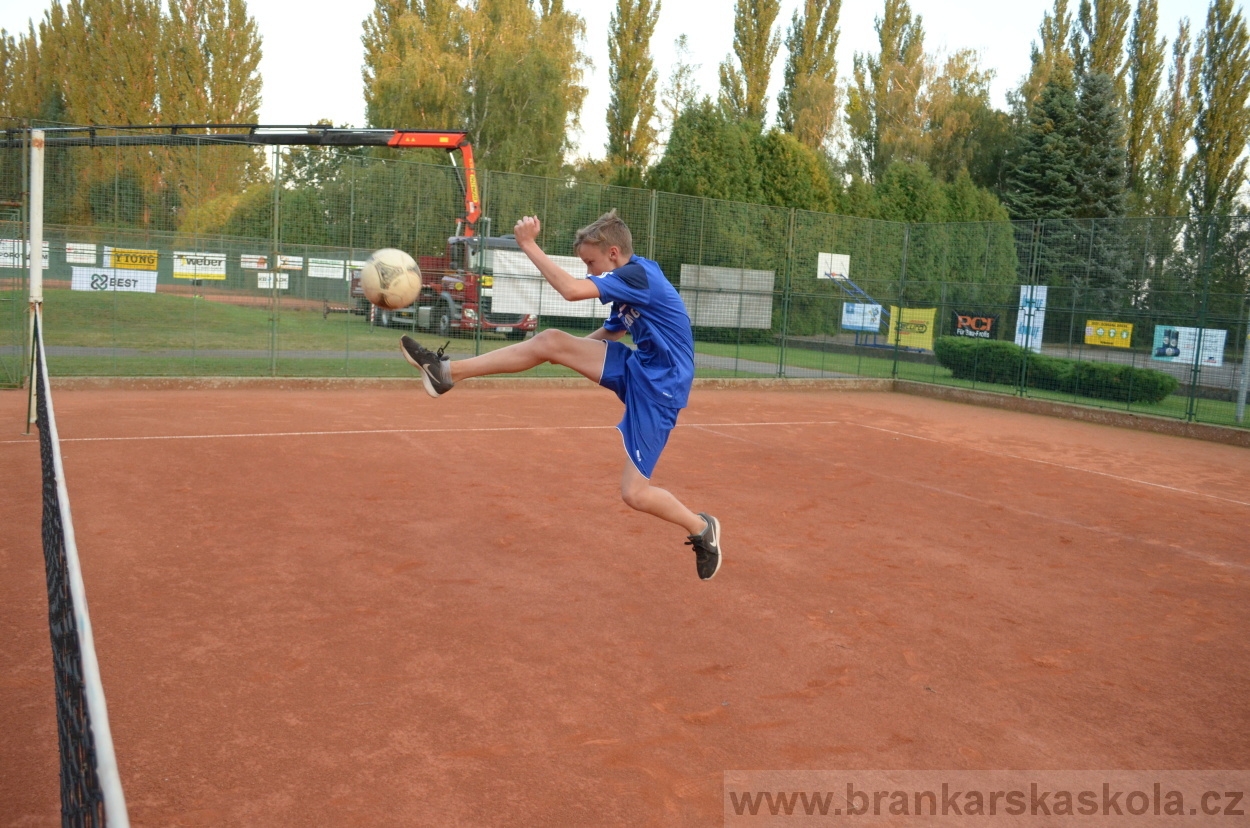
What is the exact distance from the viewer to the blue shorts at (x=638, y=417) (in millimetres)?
5355

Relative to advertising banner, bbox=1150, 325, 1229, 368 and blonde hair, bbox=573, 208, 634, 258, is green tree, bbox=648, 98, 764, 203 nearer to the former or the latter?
advertising banner, bbox=1150, 325, 1229, 368

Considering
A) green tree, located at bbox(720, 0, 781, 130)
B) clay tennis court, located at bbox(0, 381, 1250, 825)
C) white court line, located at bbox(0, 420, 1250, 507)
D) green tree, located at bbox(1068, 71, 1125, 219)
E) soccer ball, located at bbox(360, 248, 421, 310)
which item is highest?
green tree, located at bbox(720, 0, 781, 130)

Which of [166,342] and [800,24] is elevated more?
[800,24]

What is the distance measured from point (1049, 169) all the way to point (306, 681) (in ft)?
125

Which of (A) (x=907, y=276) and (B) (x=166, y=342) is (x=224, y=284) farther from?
(A) (x=907, y=276)

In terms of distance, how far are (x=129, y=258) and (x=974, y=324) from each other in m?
14.8

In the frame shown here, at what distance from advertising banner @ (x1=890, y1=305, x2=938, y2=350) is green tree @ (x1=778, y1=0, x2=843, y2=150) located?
1061 inches

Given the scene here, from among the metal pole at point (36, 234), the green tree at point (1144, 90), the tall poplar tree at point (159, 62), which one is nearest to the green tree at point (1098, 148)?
the green tree at point (1144, 90)

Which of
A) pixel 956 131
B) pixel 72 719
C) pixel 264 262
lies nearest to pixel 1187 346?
pixel 264 262

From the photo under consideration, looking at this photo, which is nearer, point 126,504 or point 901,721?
point 901,721

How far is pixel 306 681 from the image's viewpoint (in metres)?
4.34

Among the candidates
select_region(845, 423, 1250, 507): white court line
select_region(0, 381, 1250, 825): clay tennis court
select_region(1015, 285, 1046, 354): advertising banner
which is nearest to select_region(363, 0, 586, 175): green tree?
select_region(1015, 285, 1046, 354): advertising banner

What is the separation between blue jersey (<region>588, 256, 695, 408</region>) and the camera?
5277 mm

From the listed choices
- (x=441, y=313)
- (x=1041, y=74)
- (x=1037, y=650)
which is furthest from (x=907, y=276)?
(x=1041, y=74)
